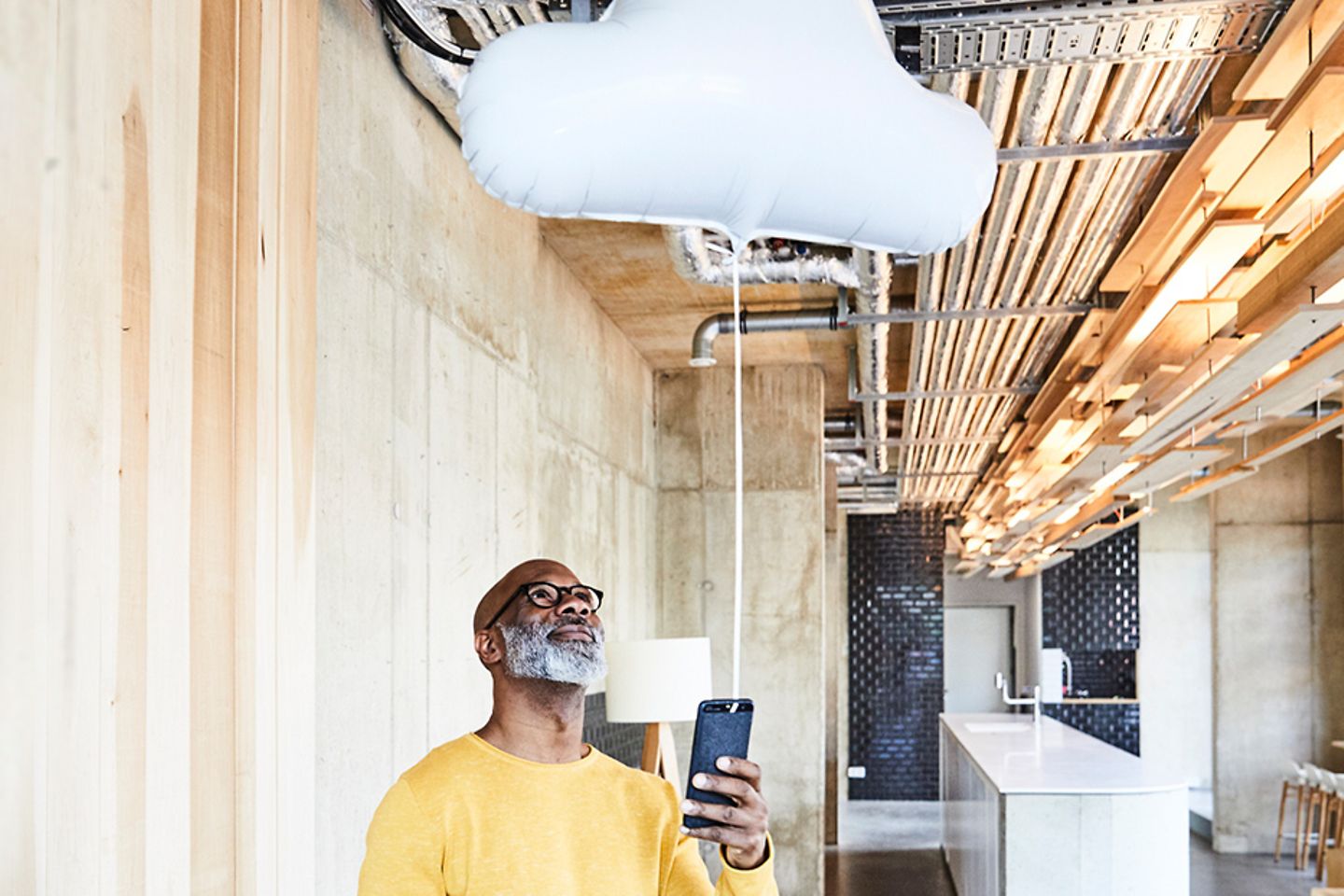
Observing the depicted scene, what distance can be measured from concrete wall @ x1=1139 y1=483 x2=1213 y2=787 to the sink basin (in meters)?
5.86

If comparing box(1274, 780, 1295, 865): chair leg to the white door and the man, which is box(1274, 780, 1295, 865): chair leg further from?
the man

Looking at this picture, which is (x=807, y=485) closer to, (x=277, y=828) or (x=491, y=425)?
(x=491, y=425)

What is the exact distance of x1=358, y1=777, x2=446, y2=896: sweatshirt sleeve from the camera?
2.06 m

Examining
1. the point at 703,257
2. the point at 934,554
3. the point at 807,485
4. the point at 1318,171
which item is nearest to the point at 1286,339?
the point at 1318,171

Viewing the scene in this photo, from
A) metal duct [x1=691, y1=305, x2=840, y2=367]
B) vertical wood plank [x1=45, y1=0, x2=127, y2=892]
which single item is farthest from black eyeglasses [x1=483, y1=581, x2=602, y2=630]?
metal duct [x1=691, y1=305, x2=840, y2=367]

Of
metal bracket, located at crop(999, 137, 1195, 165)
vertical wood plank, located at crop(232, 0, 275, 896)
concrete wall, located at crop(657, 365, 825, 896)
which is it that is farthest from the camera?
concrete wall, located at crop(657, 365, 825, 896)

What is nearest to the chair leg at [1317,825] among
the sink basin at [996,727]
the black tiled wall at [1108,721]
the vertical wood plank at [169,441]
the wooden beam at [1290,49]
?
the sink basin at [996,727]

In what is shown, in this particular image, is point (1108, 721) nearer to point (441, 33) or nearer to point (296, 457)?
point (441, 33)

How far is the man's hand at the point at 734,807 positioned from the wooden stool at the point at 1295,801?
1109 cm

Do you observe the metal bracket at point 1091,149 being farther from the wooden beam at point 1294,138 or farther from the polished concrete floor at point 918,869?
the polished concrete floor at point 918,869

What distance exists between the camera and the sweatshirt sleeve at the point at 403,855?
81.1 inches

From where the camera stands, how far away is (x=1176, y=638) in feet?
57.6

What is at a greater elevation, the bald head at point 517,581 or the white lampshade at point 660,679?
the bald head at point 517,581

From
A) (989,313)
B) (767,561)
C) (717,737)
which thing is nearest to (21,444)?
(717,737)
